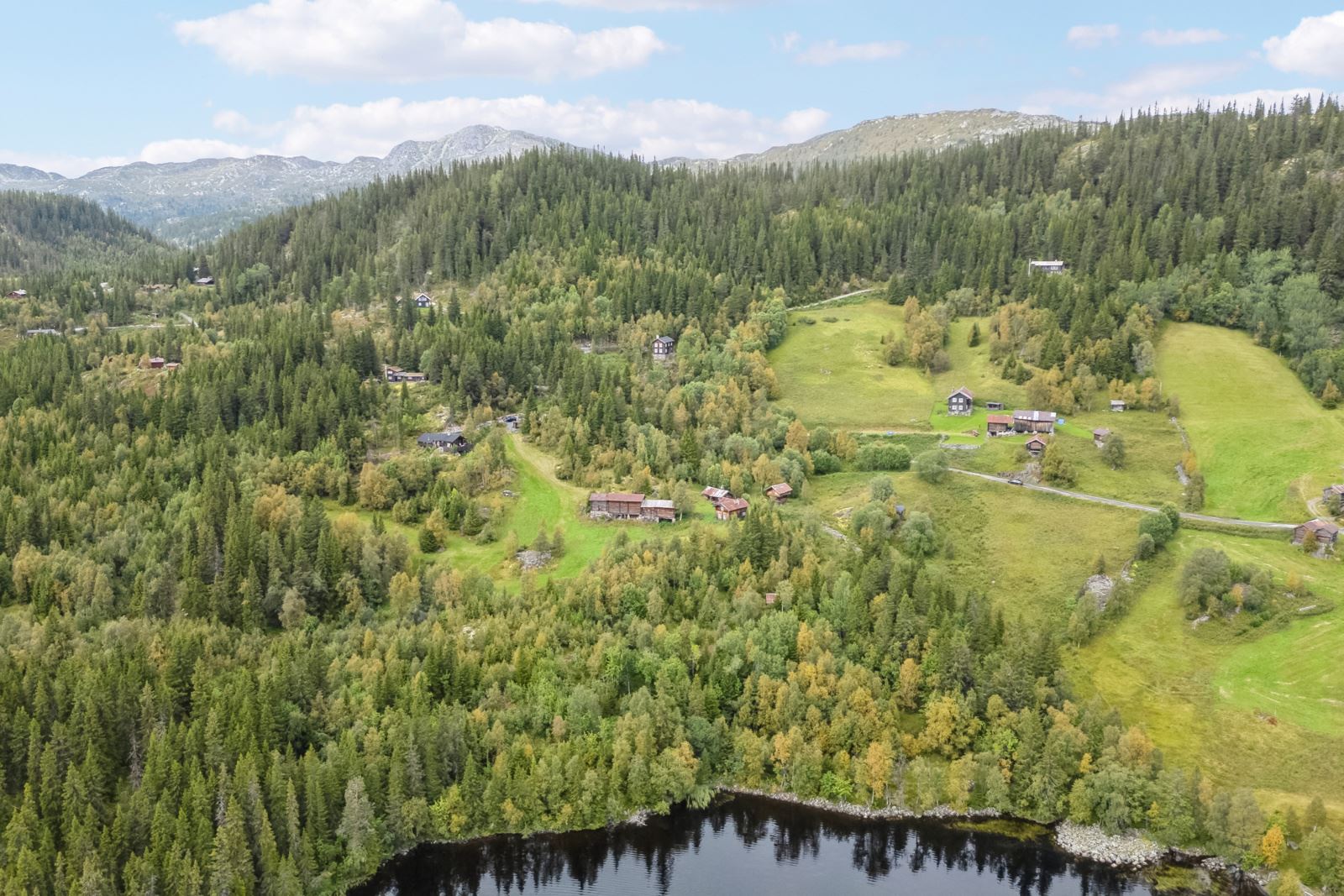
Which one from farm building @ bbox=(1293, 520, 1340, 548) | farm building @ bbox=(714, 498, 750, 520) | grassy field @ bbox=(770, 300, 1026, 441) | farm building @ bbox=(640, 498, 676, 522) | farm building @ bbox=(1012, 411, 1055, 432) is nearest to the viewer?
farm building @ bbox=(1293, 520, 1340, 548)

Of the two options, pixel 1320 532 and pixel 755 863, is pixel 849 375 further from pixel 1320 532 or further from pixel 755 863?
pixel 755 863

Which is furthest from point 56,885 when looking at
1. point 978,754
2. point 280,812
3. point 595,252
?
point 595,252

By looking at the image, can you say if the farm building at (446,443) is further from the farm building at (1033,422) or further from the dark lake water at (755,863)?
the farm building at (1033,422)

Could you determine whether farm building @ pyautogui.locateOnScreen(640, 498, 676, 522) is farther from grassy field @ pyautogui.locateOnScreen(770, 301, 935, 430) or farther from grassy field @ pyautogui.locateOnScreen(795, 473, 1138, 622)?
grassy field @ pyautogui.locateOnScreen(770, 301, 935, 430)

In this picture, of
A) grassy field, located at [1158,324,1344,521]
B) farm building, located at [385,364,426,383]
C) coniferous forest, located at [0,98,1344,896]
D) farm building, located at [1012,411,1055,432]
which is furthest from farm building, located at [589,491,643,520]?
grassy field, located at [1158,324,1344,521]

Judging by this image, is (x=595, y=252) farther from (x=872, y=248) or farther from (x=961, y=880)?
(x=961, y=880)

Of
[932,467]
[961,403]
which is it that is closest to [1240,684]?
[932,467]

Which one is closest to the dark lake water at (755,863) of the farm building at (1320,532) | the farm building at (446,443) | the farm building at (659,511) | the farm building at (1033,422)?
the farm building at (659,511)
